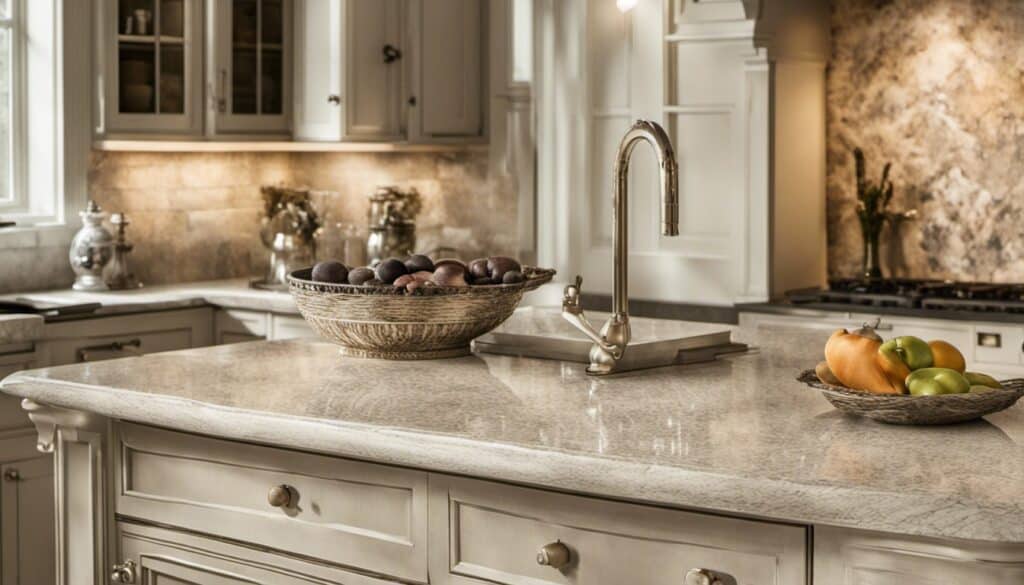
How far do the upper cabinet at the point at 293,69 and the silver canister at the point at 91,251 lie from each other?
0.95ft

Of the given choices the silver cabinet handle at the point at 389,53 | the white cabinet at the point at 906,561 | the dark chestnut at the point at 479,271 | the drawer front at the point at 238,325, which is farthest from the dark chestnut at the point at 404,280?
the silver cabinet handle at the point at 389,53

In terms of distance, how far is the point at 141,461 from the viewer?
2582 mm

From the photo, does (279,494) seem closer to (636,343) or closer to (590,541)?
(590,541)

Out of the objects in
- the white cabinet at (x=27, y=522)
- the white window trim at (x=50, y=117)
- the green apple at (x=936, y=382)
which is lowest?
the white cabinet at (x=27, y=522)

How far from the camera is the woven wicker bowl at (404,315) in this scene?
270 centimetres

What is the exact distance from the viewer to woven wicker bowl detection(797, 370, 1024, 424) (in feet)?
6.82

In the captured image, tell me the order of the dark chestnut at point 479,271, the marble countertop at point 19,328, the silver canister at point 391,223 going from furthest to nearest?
the silver canister at point 391,223, the marble countertop at point 19,328, the dark chestnut at point 479,271

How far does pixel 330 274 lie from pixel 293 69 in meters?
2.72

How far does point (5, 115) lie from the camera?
195 inches

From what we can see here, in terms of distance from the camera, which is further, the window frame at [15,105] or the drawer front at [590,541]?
the window frame at [15,105]

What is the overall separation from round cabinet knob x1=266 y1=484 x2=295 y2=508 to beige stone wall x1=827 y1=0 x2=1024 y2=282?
311 cm

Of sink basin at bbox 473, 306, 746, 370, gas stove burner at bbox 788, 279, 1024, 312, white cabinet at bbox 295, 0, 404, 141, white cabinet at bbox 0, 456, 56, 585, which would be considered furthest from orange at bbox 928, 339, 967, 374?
white cabinet at bbox 295, 0, 404, 141

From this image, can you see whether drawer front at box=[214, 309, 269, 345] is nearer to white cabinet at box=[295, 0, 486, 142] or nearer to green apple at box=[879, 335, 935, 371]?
white cabinet at box=[295, 0, 486, 142]

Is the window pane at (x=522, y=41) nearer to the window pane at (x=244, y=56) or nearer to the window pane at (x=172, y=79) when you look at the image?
the window pane at (x=244, y=56)
